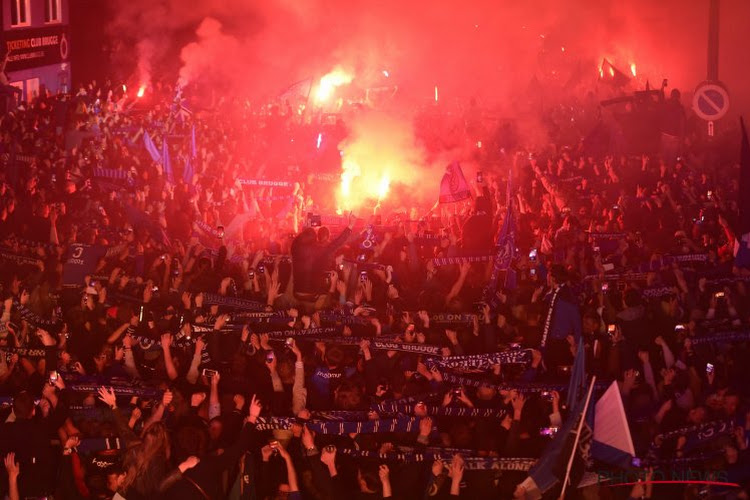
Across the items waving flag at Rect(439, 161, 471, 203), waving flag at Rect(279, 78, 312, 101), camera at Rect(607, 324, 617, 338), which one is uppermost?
waving flag at Rect(279, 78, 312, 101)

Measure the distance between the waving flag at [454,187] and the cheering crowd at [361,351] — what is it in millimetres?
300

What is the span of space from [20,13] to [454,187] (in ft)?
60.4

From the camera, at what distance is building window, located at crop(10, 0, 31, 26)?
25.1m

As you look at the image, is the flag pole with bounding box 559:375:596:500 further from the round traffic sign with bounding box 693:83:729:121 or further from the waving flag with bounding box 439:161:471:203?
the round traffic sign with bounding box 693:83:729:121

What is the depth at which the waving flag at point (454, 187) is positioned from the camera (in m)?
Result: 11.7

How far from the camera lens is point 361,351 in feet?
23.1

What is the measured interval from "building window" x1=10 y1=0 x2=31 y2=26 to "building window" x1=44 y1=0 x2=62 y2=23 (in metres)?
1.03

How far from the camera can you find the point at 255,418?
575 centimetres

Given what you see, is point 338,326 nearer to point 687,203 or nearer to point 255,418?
point 255,418

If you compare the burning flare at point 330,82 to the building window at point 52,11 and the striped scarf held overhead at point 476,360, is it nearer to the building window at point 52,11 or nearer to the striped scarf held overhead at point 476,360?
the building window at point 52,11

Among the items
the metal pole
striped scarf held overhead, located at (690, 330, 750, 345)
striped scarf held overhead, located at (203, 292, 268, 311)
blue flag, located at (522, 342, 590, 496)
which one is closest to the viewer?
blue flag, located at (522, 342, 590, 496)

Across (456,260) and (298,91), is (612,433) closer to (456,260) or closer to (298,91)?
(456,260)

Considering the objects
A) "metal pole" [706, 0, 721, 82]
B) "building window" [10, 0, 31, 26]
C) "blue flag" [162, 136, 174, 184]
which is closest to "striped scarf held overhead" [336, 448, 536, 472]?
"blue flag" [162, 136, 174, 184]

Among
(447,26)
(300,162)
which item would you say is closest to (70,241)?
(300,162)
